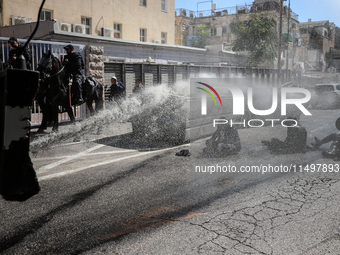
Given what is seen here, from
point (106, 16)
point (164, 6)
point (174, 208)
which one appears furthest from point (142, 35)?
point (174, 208)

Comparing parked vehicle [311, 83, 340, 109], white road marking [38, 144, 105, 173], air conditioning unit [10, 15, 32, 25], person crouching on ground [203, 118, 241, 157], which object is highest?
air conditioning unit [10, 15, 32, 25]

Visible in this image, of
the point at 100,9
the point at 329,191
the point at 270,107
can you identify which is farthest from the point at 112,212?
the point at 100,9

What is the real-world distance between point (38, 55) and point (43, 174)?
22.2 ft

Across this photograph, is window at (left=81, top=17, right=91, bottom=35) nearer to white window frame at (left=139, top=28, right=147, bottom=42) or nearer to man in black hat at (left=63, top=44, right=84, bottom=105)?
white window frame at (left=139, top=28, right=147, bottom=42)

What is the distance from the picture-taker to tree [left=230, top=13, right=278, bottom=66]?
37000 millimetres

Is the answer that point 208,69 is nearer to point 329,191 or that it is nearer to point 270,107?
point 270,107

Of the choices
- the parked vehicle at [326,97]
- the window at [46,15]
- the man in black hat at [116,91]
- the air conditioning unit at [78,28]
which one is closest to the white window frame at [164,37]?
the air conditioning unit at [78,28]

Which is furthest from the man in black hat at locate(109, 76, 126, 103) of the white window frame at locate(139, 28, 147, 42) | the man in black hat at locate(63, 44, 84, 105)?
the white window frame at locate(139, 28, 147, 42)

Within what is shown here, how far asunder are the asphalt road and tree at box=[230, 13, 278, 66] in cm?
3189

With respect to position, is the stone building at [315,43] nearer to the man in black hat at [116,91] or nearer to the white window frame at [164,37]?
the white window frame at [164,37]

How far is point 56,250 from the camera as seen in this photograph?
10.6ft

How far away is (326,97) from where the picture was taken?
20.9 meters

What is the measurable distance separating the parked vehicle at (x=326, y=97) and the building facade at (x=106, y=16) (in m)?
14.2

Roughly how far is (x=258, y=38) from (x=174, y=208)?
36.6 meters
